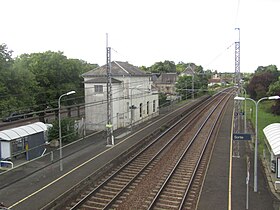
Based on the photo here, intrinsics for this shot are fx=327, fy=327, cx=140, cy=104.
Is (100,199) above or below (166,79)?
below

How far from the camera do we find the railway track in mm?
14391

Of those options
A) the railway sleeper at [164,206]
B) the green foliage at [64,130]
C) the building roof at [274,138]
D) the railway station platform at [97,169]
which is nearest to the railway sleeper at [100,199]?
the railway station platform at [97,169]

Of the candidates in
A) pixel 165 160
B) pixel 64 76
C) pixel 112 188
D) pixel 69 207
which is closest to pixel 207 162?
pixel 165 160

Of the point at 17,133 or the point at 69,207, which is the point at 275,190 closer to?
the point at 69,207

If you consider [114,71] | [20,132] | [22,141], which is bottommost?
[22,141]

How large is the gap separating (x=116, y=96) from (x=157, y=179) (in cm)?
1805

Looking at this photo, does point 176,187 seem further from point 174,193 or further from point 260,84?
point 260,84

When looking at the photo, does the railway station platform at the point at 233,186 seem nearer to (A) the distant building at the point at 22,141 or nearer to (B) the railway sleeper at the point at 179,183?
(B) the railway sleeper at the point at 179,183

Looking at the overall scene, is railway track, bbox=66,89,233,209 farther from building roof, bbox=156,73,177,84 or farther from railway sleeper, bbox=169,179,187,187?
building roof, bbox=156,73,177,84

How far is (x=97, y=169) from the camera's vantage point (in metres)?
18.6

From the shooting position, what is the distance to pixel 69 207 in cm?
1398

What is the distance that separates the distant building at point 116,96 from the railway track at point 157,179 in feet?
25.1

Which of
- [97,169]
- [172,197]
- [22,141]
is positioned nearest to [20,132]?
[22,141]

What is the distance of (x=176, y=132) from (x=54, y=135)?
11.7 meters
